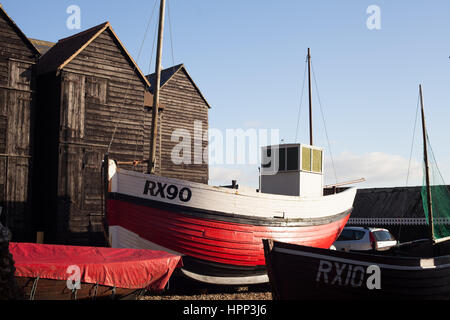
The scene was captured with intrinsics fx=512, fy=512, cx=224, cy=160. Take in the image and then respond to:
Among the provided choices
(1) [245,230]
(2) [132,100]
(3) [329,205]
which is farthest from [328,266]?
(2) [132,100]

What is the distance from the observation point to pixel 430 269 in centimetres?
1186

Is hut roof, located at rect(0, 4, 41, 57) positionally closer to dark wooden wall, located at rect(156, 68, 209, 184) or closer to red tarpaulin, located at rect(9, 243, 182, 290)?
dark wooden wall, located at rect(156, 68, 209, 184)

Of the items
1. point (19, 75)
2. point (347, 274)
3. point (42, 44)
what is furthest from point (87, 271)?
point (42, 44)

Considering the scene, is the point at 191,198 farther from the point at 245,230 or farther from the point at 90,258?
the point at 90,258

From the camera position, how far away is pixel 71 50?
24.4 m

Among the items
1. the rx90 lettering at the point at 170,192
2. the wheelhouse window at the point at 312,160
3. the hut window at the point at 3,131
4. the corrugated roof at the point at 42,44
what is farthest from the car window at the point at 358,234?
the corrugated roof at the point at 42,44

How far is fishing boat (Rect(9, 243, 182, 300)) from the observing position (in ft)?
34.6

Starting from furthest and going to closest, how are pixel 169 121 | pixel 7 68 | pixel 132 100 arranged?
pixel 169 121 < pixel 132 100 < pixel 7 68

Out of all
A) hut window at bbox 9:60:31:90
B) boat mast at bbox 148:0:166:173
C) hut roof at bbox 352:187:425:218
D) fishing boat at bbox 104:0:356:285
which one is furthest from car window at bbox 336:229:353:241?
hut window at bbox 9:60:31:90

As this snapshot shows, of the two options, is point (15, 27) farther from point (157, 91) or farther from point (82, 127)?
point (157, 91)

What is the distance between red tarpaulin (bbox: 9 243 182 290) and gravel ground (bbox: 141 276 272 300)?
4.76ft

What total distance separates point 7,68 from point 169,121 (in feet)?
36.7

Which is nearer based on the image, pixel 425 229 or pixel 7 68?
pixel 7 68

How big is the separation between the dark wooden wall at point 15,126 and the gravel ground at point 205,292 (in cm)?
899
